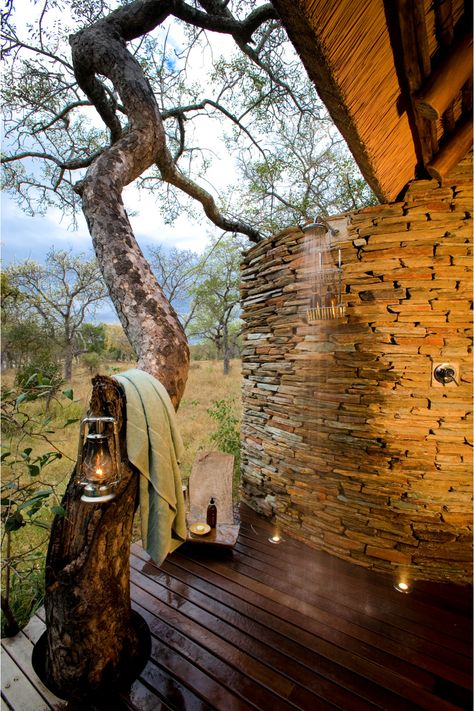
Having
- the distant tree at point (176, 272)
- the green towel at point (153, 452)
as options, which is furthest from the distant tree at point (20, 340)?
the green towel at point (153, 452)

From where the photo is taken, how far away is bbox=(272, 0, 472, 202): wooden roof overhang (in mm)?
916

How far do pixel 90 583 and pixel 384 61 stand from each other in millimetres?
2345

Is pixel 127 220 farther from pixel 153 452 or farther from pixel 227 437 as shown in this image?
pixel 227 437

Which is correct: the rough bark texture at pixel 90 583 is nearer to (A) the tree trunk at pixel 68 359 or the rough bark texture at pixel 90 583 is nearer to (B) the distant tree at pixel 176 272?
(A) the tree trunk at pixel 68 359

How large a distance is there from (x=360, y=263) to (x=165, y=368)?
5.82 feet

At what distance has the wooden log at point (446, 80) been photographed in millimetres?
1101

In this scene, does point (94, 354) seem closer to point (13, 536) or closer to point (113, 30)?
point (13, 536)

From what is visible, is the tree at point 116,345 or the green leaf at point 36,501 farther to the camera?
the tree at point 116,345

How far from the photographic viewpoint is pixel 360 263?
2414 mm

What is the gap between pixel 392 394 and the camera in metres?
2.33

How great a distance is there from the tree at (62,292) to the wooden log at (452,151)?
7585 mm

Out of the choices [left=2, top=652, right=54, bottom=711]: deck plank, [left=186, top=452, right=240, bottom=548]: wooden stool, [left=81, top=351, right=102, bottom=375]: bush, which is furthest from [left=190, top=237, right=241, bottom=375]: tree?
[left=2, top=652, right=54, bottom=711]: deck plank

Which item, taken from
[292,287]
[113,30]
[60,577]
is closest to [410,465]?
[292,287]

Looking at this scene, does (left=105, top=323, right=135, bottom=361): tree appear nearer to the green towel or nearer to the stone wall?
the stone wall
